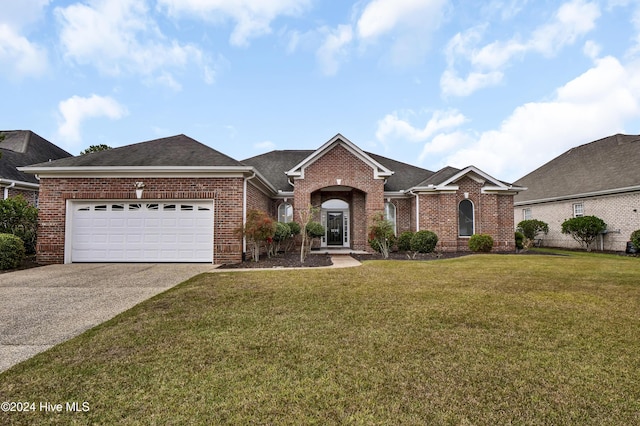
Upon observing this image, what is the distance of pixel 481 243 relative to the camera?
46.9 ft

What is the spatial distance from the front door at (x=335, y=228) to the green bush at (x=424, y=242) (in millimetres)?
6476

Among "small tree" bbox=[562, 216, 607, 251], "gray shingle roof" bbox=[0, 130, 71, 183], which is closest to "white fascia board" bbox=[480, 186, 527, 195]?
"small tree" bbox=[562, 216, 607, 251]

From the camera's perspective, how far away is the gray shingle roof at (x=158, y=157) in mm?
11461

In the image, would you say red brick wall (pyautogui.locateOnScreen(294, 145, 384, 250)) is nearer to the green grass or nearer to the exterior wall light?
the exterior wall light

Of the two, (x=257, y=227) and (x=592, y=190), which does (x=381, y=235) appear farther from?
(x=592, y=190)

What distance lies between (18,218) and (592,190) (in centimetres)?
2834

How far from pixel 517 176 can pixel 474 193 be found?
1688 centimetres

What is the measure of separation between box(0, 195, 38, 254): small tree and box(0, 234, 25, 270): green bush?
2.04 meters

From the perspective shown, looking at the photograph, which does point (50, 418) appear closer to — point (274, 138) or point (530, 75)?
point (530, 75)

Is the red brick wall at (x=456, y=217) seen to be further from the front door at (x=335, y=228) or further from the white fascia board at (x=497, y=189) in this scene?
the front door at (x=335, y=228)

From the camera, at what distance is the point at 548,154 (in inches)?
978

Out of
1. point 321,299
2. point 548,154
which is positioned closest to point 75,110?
point 321,299

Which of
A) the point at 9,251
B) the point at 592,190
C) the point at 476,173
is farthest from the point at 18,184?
the point at 592,190

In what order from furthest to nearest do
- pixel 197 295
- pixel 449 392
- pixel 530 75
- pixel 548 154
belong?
pixel 548 154 → pixel 530 75 → pixel 197 295 → pixel 449 392
